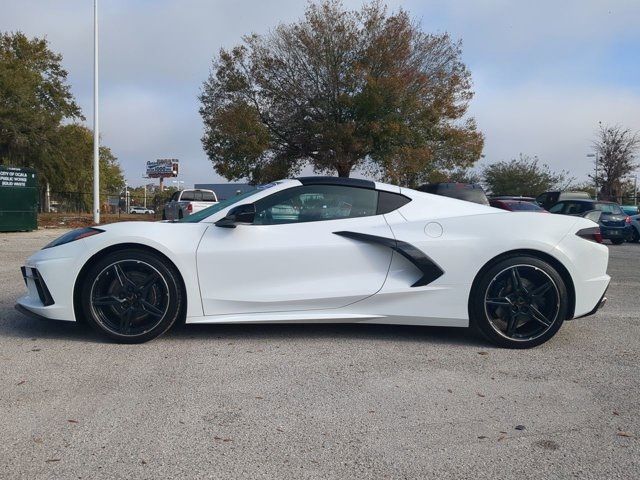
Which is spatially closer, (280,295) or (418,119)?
(280,295)

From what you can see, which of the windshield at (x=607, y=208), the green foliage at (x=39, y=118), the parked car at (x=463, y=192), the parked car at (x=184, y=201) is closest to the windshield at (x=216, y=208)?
the parked car at (x=463, y=192)

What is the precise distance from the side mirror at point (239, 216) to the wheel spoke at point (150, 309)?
31.5 inches

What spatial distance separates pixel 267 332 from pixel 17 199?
52.9 feet

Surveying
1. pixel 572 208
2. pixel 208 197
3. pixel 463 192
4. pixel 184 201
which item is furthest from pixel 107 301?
pixel 208 197

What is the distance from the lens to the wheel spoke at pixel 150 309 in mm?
4352

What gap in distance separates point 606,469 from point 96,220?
74.2ft

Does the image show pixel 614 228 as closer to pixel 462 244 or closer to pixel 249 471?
pixel 462 244

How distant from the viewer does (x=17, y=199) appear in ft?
59.0

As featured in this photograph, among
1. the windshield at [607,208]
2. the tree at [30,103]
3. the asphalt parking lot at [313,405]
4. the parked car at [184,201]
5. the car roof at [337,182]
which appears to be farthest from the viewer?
the tree at [30,103]

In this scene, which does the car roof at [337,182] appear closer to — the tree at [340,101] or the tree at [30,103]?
the tree at [340,101]

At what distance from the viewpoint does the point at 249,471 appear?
2537mm

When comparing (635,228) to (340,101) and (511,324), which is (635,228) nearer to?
(340,101)

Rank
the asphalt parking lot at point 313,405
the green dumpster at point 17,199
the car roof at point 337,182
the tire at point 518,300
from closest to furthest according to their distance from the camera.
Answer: the asphalt parking lot at point 313,405 < the tire at point 518,300 < the car roof at point 337,182 < the green dumpster at point 17,199

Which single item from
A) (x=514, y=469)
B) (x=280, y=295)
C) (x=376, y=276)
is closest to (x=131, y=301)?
(x=280, y=295)
